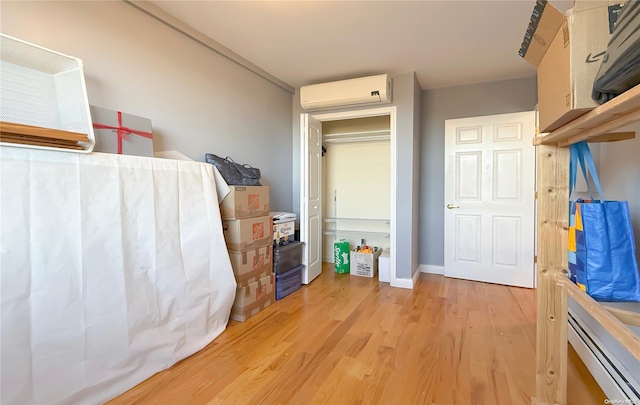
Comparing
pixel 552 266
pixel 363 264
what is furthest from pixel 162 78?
pixel 363 264

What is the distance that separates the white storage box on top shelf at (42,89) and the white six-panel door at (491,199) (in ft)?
11.4

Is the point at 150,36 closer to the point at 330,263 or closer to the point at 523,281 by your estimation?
the point at 330,263

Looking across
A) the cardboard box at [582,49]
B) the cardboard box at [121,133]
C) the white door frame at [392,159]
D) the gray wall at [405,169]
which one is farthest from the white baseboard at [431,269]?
the cardboard box at [121,133]

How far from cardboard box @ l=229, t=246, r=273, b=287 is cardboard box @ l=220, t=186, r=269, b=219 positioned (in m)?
0.32

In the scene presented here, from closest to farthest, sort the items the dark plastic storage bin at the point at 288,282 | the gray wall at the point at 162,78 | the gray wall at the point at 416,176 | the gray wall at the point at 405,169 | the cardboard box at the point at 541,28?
1. the cardboard box at the point at 541,28
2. the gray wall at the point at 162,78
3. the dark plastic storage bin at the point at 288,282
4. the gray wall at the point at 405,169
5. the gray wall at the point at 416,176

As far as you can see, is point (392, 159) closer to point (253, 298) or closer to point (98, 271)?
point (253, 298)

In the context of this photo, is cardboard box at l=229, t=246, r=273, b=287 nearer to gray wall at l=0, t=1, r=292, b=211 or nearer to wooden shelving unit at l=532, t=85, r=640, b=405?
gray wall at l=0, t=1, r=292, b=211

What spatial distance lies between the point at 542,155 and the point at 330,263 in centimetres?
329

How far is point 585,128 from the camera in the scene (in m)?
1.08

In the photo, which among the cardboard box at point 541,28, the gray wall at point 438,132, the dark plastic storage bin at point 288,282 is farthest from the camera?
the gray wall at point 438,132

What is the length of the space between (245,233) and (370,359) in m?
1.32

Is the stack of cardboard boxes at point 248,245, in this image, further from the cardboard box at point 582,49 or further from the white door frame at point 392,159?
the cardboard box at point 582,49

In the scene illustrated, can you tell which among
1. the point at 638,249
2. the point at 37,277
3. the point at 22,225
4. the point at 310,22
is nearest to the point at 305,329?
the point at 37,277

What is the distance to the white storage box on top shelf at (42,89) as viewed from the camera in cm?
136
